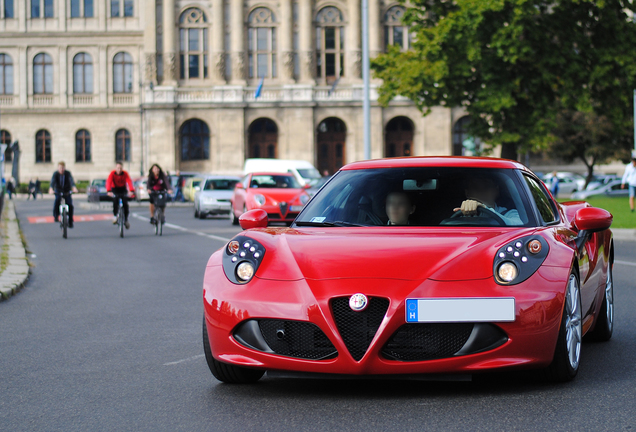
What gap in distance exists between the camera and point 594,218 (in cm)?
593

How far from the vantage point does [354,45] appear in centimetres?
7150

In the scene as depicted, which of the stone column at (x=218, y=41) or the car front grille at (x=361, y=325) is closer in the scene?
the car front grille at (x=361, y=325)

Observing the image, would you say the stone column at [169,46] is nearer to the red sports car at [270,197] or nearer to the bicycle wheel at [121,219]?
the red sports car at [270,197]

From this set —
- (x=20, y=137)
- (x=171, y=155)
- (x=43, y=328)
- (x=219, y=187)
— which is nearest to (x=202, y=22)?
(x=171, y=155)

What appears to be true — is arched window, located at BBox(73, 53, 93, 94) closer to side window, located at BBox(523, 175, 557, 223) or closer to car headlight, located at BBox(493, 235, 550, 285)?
side window, located at BBox(523, 175, 557, 223)

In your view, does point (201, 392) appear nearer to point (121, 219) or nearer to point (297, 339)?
point (297, 339)

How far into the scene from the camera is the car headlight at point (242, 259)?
17.0 feet

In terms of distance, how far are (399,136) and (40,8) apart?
31.7m

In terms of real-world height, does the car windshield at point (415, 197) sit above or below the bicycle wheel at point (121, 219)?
above

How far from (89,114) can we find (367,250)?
75.1 m

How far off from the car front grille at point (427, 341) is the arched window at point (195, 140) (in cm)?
6645

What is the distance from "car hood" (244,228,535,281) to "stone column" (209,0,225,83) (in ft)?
218

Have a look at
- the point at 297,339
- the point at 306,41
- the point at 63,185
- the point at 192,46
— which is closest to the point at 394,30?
the point at 306,41

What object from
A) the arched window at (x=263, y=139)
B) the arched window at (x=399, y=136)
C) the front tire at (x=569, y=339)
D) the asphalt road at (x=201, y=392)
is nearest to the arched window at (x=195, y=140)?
the arched window at (x=263, y=139)
